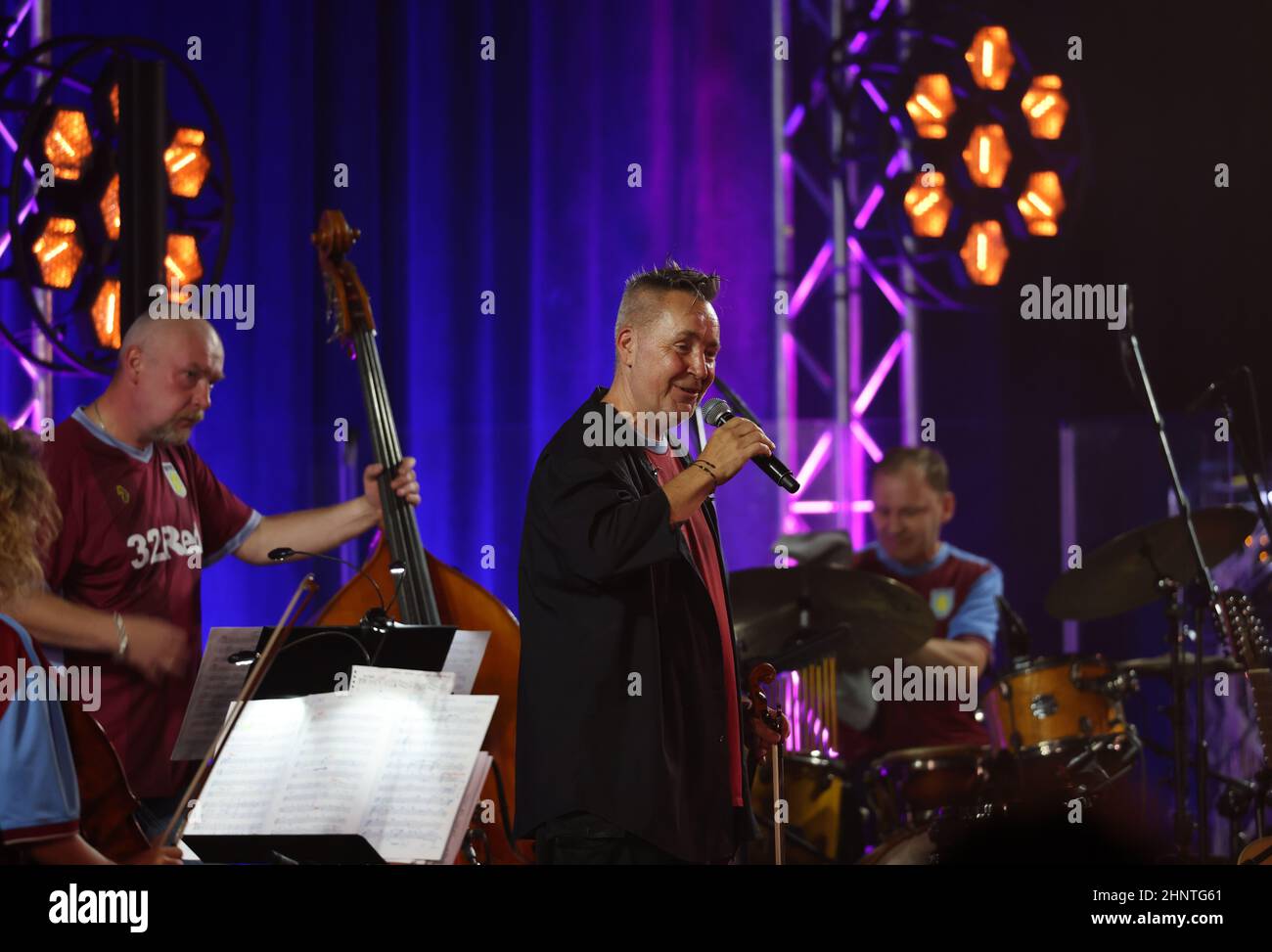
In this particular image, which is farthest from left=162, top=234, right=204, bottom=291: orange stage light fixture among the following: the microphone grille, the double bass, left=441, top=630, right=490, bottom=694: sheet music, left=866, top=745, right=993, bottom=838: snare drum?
left=866, top=745, right=993, bottom=838: snare drum

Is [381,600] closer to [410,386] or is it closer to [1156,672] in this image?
[410,386]

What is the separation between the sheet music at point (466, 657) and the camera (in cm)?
308

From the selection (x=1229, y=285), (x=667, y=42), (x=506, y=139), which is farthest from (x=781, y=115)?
(x=1229, y=285)

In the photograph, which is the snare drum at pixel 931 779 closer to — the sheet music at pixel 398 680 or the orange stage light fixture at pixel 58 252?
the sheet music at pixel 398 680

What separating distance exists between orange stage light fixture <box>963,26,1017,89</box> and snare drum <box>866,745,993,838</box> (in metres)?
3.08

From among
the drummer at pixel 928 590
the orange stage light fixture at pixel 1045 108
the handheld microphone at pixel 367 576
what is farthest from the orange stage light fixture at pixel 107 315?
the orange stage light fixture at pixel 1045 108

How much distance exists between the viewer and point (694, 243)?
6.31 metres

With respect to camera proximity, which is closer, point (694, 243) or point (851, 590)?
point (851, 590)

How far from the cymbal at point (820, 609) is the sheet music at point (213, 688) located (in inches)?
73.6

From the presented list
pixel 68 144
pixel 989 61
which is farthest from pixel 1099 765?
pixel 68 144

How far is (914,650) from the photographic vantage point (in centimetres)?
468

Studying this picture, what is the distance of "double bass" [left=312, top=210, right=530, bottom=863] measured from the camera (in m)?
3.54

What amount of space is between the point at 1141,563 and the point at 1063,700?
0.51 meters

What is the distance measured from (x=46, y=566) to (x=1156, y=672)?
11.5 feet
